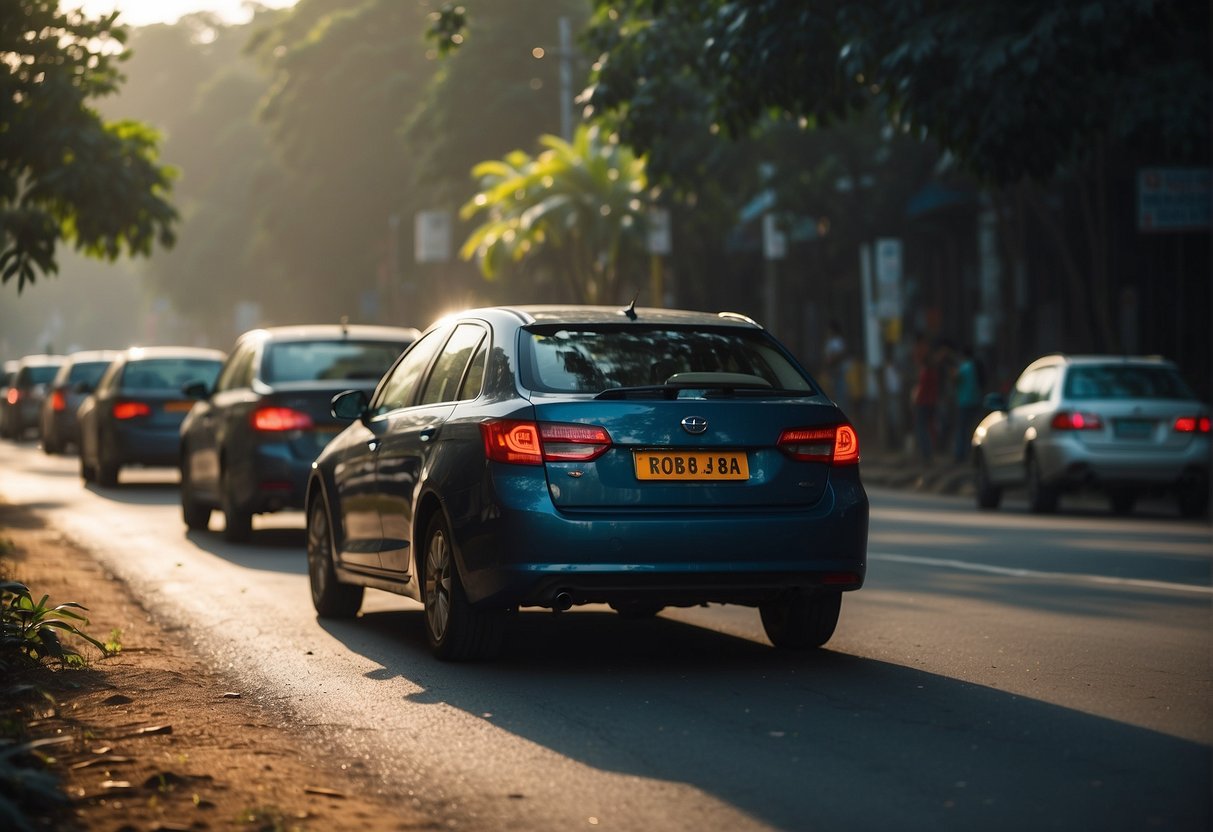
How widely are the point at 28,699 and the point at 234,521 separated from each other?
27.3 feet

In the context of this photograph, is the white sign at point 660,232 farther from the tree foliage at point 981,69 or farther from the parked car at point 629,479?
the parked car at point 629,479

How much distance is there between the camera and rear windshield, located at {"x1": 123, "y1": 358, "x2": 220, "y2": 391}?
24500 millimetres

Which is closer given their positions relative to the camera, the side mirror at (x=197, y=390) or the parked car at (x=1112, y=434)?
the side mirror at (x=197, y=390)

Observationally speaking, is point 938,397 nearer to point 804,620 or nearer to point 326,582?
point 326,582

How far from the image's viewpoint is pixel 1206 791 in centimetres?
612

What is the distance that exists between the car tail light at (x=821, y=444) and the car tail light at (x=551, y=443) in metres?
0.77

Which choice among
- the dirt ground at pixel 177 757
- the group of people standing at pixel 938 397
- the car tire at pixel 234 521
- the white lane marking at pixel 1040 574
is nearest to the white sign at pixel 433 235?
the group of people standing at pixel 938 397

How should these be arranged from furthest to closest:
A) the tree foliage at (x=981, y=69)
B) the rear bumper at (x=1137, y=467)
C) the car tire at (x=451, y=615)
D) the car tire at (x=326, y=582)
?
1. the rear bumper at (x=1137, y=467)
2. the tree foliage at (x=981, y=69)
3. the car tire at (x=326, y=582)
4. the car tire at (x=451, y=615)

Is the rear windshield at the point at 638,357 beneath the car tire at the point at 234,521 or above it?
above

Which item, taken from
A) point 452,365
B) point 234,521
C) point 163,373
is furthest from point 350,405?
point 163,373

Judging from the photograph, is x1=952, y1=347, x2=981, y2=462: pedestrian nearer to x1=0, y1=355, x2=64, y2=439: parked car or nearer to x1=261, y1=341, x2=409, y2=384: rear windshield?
x1=261, y1=341, x2=409, y2=384: rear windshield

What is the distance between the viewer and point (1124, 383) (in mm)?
20641

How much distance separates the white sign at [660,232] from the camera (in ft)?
136

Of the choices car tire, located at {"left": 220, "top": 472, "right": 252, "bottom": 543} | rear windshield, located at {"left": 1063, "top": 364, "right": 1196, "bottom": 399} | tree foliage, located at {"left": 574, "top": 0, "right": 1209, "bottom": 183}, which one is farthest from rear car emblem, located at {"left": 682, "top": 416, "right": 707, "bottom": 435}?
rear windshield, located at {"left": 1063, "top": 364, "right": 1196, "bottom": 399}
